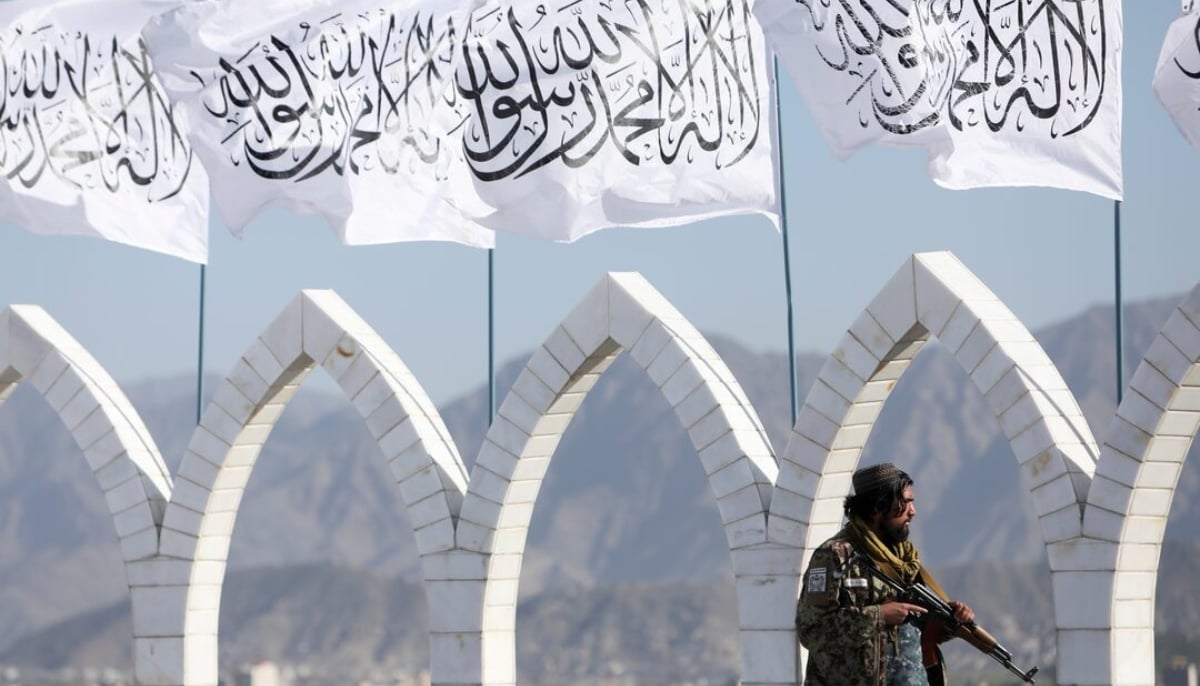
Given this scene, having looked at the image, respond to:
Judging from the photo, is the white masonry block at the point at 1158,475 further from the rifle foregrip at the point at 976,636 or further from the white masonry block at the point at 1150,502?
the rifle foregrip at the point at 976,636

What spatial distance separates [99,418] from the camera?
15.3 metres

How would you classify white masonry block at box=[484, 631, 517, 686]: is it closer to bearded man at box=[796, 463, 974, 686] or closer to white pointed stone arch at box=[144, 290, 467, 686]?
white pointed stone arch at box=[144, 290, 467, 686]

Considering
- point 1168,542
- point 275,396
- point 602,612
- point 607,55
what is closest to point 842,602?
point 607,55

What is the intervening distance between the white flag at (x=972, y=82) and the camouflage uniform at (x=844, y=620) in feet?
15.1

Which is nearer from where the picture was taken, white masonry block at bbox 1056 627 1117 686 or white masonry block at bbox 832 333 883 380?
white masonry block at bbox 1056 627 1117 686

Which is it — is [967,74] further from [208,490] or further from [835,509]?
[208,490]

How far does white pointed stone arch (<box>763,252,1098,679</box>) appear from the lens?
11609 mm

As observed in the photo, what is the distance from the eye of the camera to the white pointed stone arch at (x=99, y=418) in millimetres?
15047

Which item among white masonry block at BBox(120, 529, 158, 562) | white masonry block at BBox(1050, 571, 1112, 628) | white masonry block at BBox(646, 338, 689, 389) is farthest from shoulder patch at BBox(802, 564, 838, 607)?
white masonry block at BBox(120, 529, 158, 562)

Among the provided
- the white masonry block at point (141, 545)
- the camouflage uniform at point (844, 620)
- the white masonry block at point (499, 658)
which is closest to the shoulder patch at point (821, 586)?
the camouflage uniform at point (844, 620)

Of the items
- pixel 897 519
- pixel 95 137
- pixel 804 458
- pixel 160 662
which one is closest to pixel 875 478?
pixel 897 519

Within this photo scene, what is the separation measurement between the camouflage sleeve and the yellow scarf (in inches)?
4.4

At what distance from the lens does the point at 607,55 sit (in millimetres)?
13109

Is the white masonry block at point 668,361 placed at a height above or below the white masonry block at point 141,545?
above
